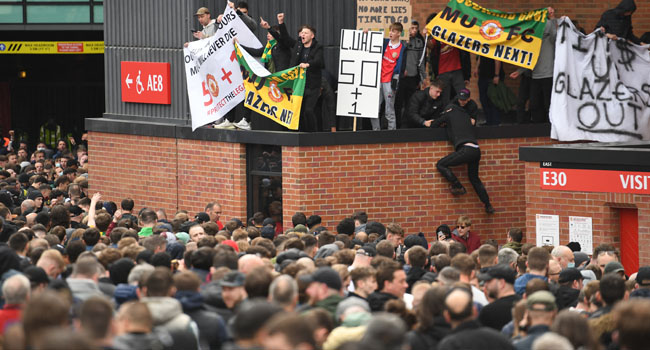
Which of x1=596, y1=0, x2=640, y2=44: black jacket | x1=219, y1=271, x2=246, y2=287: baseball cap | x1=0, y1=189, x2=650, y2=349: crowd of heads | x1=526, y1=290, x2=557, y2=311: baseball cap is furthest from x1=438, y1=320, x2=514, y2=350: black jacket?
x1=596, y1=0, x2=640, y2=44: black jacket

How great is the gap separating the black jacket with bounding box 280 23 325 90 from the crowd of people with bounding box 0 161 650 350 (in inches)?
224

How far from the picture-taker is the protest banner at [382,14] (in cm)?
1948

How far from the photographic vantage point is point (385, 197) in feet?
63.5

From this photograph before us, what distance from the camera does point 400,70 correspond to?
19.5 metres

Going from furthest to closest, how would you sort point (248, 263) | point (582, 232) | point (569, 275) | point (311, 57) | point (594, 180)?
point (311, 57), point (582, 232), point (594, 180), point (569, 275), point (248, 263)

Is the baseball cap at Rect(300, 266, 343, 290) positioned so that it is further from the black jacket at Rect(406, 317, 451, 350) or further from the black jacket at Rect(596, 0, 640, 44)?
the black jacket at Rect(596, 0, 640, 44)

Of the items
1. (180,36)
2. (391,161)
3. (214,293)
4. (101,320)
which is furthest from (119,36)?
(101,320)

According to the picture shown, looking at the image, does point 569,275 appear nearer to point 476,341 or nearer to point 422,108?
point 476,341

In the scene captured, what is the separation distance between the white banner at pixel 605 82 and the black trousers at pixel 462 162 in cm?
184

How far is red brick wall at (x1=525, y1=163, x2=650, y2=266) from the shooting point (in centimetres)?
1573

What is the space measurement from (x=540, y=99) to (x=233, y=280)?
1253 centimetres

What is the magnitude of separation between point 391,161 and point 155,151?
4884 mm

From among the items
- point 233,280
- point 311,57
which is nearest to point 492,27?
point 311,57

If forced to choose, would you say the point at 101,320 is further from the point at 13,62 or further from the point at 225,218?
the point at 13,62
